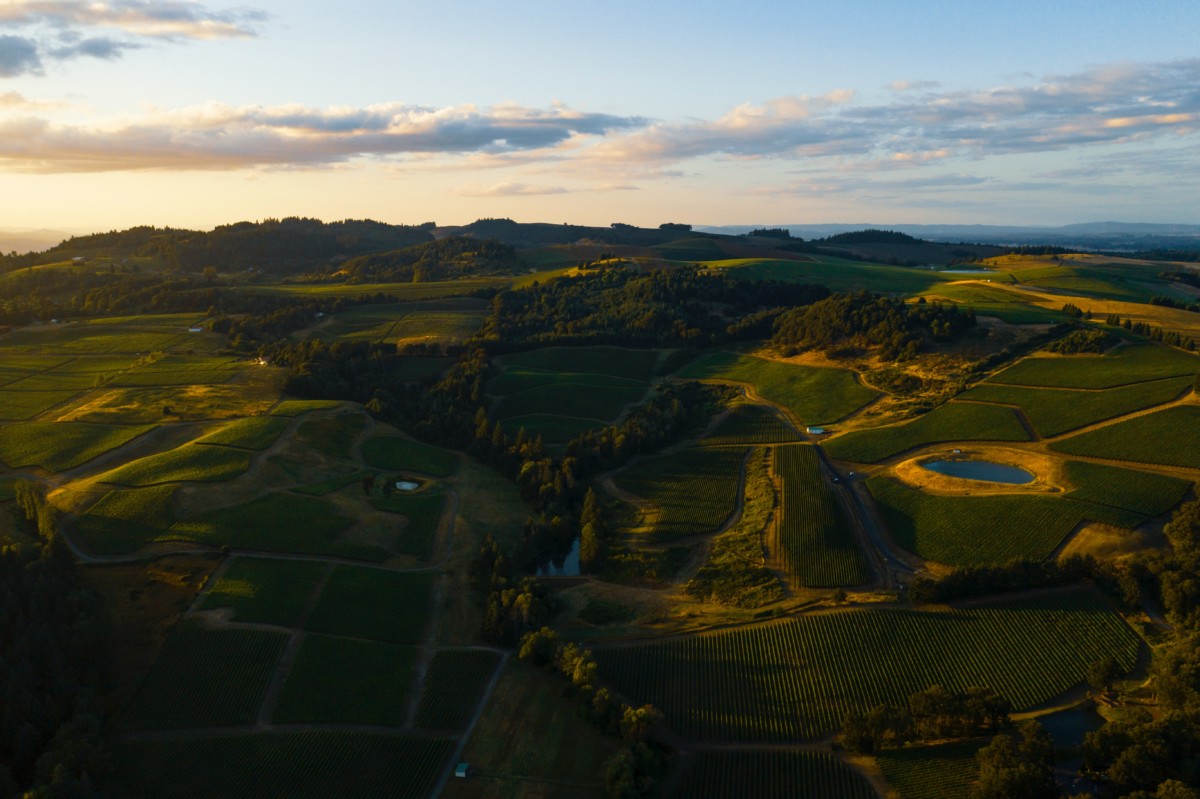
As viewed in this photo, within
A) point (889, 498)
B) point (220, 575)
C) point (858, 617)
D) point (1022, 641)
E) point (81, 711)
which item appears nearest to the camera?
point (81, 711)

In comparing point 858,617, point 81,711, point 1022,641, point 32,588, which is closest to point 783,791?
point 858,617

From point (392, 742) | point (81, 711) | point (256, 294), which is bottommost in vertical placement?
point (392, 742)

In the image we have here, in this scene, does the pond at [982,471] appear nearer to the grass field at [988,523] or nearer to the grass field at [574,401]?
the grass field at [988,523]

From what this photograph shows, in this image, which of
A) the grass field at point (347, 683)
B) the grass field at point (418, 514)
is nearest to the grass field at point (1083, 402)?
the grass field at point (418, 514)

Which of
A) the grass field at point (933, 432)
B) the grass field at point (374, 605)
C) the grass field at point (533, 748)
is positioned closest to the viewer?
the grass field at point (533, 748)

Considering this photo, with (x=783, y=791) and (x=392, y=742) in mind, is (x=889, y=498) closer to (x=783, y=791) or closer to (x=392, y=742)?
(x=783, y=791)
